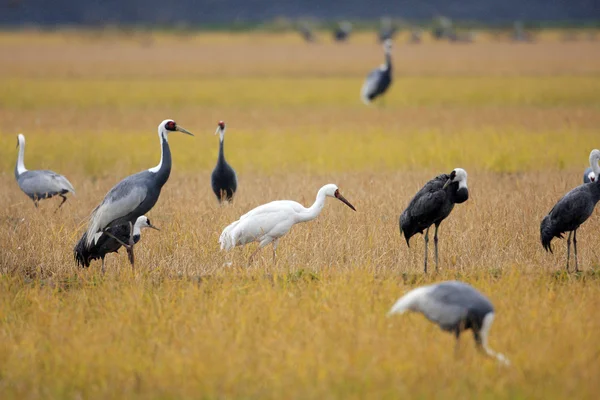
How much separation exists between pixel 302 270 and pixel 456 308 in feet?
8.32

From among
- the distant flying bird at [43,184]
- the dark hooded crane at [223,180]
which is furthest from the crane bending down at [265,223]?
the distant flying bird at [43,184]

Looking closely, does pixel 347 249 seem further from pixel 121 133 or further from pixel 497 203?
pixel 121 133

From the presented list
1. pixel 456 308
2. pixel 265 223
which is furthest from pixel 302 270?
pixel 456 308

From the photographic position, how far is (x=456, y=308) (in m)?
5.38

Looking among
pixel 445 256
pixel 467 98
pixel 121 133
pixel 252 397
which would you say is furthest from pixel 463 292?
pixel 467 98

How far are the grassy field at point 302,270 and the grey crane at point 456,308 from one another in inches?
5.8

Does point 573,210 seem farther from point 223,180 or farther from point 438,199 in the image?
point 223,180

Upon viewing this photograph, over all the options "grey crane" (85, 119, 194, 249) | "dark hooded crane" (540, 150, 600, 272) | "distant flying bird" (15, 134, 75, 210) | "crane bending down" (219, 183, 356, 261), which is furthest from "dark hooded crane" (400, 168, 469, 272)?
"distant flying bird" (15, 134, 75, 210)

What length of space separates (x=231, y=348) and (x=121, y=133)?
13416 mm

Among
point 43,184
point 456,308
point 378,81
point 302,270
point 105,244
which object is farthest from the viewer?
point 378,81

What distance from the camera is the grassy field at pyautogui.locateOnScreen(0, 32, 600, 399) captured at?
5.18 meters

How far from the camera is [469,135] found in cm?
1702

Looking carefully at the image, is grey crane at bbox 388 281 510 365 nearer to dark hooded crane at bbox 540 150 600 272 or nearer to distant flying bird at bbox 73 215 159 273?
dark hooded crane at bbox 540 150 600 272

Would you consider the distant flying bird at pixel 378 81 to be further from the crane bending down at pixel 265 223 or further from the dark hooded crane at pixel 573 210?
the dark hooded crane at pixel 573 210
